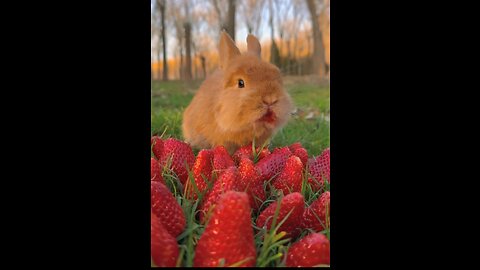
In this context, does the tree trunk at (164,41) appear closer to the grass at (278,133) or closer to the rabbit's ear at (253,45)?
the grass at (278,133)

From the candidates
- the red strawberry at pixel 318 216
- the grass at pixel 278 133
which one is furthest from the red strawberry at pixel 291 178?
the red strawberry at pixel 318 216

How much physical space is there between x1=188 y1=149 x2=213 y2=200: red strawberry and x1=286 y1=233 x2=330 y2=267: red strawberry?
244 mm

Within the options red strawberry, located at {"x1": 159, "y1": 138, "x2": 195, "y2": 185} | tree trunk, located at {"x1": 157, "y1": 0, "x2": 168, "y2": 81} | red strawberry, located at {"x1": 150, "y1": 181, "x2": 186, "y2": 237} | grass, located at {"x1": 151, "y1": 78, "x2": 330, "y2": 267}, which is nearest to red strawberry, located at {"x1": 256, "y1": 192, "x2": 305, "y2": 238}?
grass, located at {"x1": 151, "y1": 78, "x2": 330, "y2": 267}

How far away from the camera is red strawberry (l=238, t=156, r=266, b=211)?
2.43 ft

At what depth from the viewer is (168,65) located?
32.2 inches

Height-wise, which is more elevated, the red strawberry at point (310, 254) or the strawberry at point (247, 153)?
the strawberry at point (247, 153)

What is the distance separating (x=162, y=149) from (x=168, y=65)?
19 cm

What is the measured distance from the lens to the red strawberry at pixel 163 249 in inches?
20.6

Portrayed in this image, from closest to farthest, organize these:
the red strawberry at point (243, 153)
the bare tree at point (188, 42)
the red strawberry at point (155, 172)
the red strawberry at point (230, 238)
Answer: the red strawberry at point (230, 238)
the red strawberry at point (155, 172)
the bare tree at point (188, 42)
the red strawberry at point (243, 153)

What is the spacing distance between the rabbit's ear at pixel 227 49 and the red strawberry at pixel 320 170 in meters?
0.30

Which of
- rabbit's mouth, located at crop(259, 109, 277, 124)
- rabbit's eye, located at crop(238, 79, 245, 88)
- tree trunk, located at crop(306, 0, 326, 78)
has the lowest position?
rabbit's mouth, located at crop(259, 109, 277, 124)

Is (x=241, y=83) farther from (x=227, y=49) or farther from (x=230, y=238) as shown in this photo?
(x=230, y=238)

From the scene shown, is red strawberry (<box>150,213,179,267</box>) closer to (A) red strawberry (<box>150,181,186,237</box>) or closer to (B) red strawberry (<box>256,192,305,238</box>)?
(A) red strawberry (<box>150,181,186,237</box>)
